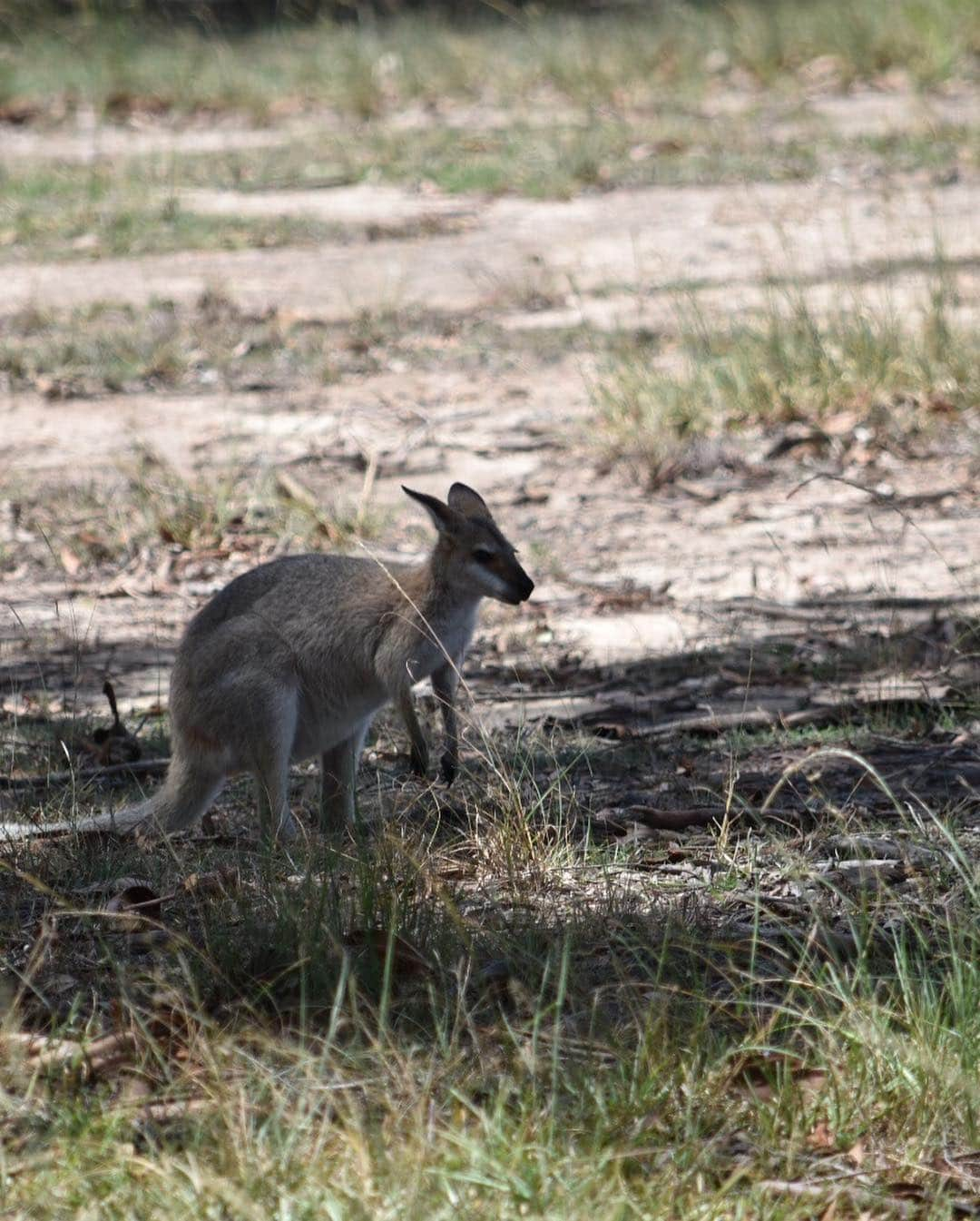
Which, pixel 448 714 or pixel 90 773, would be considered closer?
pixel 448 714

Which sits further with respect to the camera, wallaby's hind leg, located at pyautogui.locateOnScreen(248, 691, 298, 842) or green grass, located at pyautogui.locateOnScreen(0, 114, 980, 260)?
green grass, located at pyautogui.locateOnScreen(0, 114, 980, 260)

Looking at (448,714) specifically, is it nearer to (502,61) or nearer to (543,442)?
(543,442)

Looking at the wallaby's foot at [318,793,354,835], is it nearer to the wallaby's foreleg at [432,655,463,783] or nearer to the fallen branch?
the wallaby's foreleg at [432,655,463,783]

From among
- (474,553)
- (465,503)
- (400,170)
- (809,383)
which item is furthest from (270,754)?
(400,170)

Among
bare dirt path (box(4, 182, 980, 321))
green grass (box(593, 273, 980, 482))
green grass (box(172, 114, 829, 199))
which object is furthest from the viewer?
green grass (box(172, 114, 829, 199))

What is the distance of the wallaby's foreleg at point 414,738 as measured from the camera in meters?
4.52

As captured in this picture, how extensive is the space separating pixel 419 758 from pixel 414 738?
0.18 feet

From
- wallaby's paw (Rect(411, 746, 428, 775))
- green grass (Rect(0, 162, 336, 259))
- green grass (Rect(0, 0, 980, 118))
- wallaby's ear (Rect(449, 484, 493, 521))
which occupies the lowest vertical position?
wallaby's paw (Rect(411, 746, 428, 775))

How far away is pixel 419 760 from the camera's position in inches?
180

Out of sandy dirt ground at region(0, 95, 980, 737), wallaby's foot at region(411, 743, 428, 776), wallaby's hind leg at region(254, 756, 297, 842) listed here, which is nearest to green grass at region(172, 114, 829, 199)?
sandy dirt ground at region(0, 95, 980, 737)

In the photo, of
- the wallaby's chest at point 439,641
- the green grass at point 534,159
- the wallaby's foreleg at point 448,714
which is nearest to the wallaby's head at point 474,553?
the wallaby's chest at point 439,641

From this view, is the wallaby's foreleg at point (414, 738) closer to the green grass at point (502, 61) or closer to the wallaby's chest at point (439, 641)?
the wallaby's chest at point (439, 641)

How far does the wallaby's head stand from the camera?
4715mm

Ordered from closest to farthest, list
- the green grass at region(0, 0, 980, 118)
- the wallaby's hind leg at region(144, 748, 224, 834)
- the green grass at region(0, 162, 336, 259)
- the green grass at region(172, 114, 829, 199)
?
the wallaby's hind leg at region(144, 748, 224, 834) → the green grass at region(0, 162, 336, 259) → the green grass at region(172, 114, 829, 199) → the green grass at region(0, 0, 980, 118)
